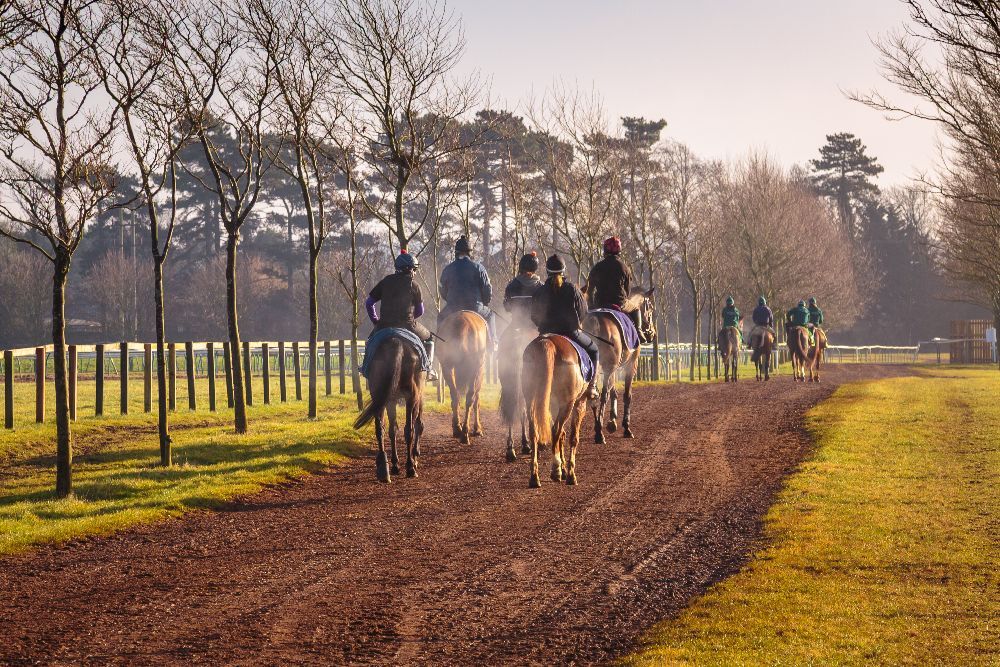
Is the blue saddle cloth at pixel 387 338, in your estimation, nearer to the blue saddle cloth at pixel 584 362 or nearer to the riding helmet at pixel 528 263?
the blue saddle cloth at pixel 584 362

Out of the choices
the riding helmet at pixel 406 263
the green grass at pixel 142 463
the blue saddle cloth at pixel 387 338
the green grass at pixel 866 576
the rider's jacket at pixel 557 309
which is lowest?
the green grass at pixel 866 576

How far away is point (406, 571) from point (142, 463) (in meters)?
7.60

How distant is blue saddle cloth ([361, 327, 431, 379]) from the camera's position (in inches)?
503

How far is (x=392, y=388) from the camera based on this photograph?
12578mm

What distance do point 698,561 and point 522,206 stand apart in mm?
27394

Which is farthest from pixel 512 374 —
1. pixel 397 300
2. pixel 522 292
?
pixel 522 292

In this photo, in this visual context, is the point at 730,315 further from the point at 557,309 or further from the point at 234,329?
the point at 557,309

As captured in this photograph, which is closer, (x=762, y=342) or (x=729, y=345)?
(x=729, y=345)

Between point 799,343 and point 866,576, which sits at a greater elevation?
point 799,343

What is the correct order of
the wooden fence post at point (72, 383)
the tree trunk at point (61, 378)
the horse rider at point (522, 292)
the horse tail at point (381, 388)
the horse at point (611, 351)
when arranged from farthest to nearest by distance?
the wooden fence post at point (72, 383) < the horse rider at point (522, 292) < the horse at point (611, 351) < the horse tail at point (381, 388) < the tree trunk at point (61, 378)

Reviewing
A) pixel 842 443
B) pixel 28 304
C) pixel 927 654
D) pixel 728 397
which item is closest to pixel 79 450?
pixel 842 443

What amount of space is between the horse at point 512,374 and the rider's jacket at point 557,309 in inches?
37.7

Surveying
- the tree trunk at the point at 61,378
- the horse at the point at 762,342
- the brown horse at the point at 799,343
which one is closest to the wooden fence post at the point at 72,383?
the tree trunk at the point at 61,378

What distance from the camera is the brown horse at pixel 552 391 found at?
11.5 meters
